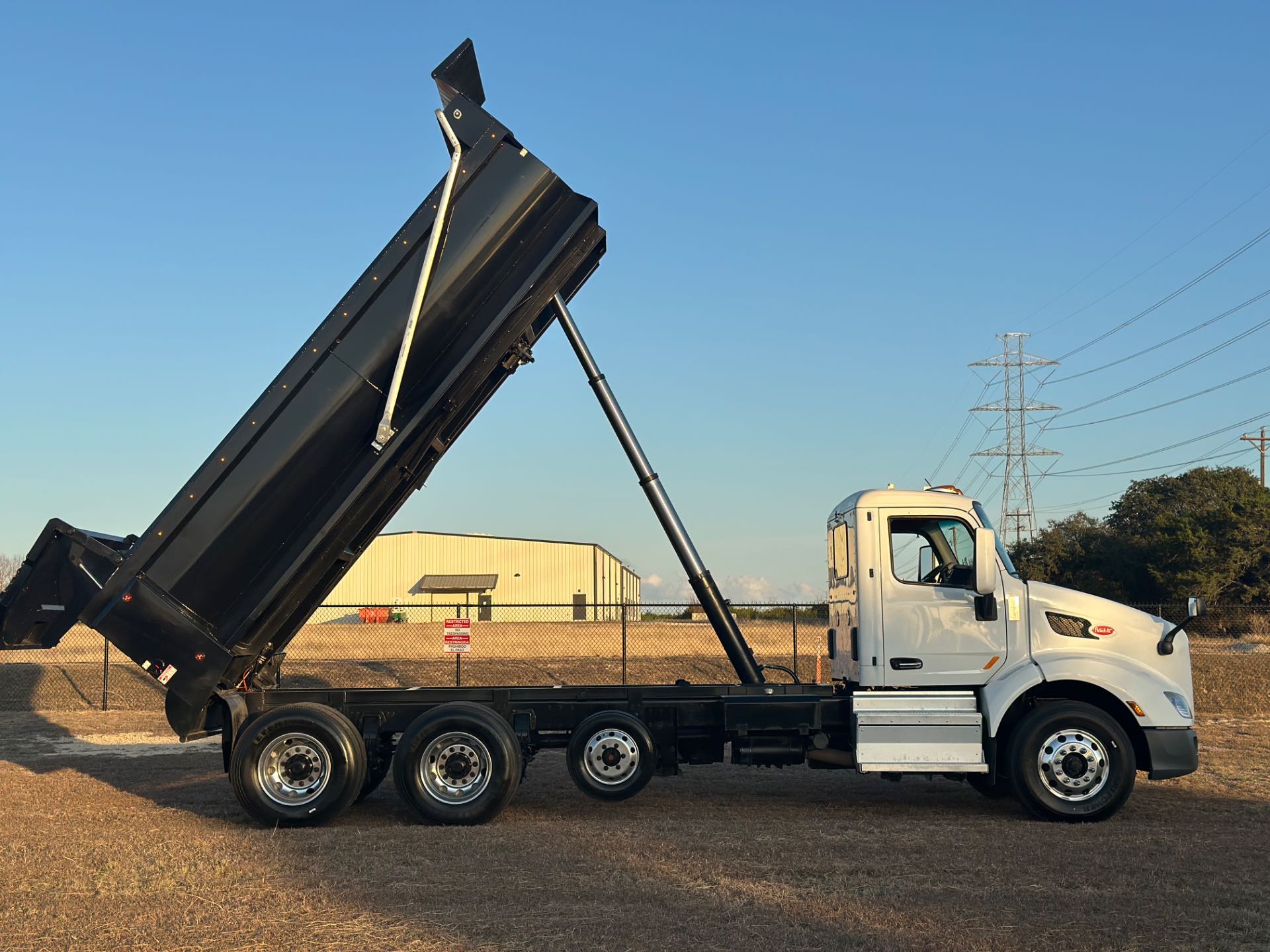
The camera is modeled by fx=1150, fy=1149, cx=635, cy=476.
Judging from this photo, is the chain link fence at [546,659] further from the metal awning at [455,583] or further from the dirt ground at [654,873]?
the metal awning at [455,583]

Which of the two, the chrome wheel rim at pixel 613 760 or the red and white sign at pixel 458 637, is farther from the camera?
the red and white sign at pixel 458 637

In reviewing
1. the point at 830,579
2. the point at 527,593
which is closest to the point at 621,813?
the point at 830,579

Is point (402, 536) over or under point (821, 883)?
over

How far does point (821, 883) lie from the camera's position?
24.1ft

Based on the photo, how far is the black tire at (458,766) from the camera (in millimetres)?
9719

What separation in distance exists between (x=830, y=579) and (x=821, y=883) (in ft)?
14.4

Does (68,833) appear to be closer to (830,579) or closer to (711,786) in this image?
(711,786)

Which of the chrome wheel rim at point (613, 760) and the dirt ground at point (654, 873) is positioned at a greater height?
the chrome wheel rim at point (613, 760)

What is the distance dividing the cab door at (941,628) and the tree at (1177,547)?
27187 millimetres

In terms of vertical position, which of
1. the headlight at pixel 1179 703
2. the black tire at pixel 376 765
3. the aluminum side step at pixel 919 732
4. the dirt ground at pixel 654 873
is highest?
the headlight at pixel 1179 703

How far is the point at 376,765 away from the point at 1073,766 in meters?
6.15

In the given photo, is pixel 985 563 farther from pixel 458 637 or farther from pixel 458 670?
pixel 458 670

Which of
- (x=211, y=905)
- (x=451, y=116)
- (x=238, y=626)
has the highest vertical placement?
(x=451, y=116)

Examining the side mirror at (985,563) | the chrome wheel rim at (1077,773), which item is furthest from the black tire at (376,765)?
the chrome wheel rim at (1077,773)
